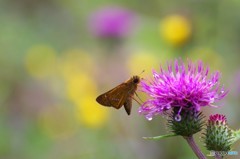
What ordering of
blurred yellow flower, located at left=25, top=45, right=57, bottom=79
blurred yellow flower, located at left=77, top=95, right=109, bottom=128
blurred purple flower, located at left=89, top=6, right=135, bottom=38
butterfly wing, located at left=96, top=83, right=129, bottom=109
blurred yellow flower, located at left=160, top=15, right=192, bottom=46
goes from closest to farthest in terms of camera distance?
1. butterfly wing, located at left=96, top=83, right=129, bottom=109
2. blurred yellow flower, located at left=77, top=95, right=109, bottom=128
3. blurred yellow flower, located at left=160, top=15, right=192, bottom=46
4. blurred yellow flower, located at left=25, top=45, right=57, bottom=79
5. blurred purple flower, located at left=89, top=6, right=135, bottom=38

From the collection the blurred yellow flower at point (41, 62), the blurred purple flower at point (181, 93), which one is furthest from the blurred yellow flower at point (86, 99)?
the blurred purple flower at point (181, 93)

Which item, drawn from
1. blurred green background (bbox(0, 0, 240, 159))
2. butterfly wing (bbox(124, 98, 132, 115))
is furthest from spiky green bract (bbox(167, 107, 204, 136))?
blurred green background (bbox(0, 0, 240, 159))

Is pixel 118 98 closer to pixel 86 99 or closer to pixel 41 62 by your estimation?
pixel 86 99

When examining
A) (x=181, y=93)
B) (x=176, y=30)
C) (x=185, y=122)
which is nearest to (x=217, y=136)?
(x=185, y=122)

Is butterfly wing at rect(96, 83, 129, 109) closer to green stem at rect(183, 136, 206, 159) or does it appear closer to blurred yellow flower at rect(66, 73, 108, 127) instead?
green stem at rect(183, 136, 206, 159)

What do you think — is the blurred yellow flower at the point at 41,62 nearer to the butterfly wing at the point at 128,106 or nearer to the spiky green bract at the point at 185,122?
the butterfly wing at the point at 128,106

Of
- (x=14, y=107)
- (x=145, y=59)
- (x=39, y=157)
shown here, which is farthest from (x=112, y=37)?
(x=39, y=157)
